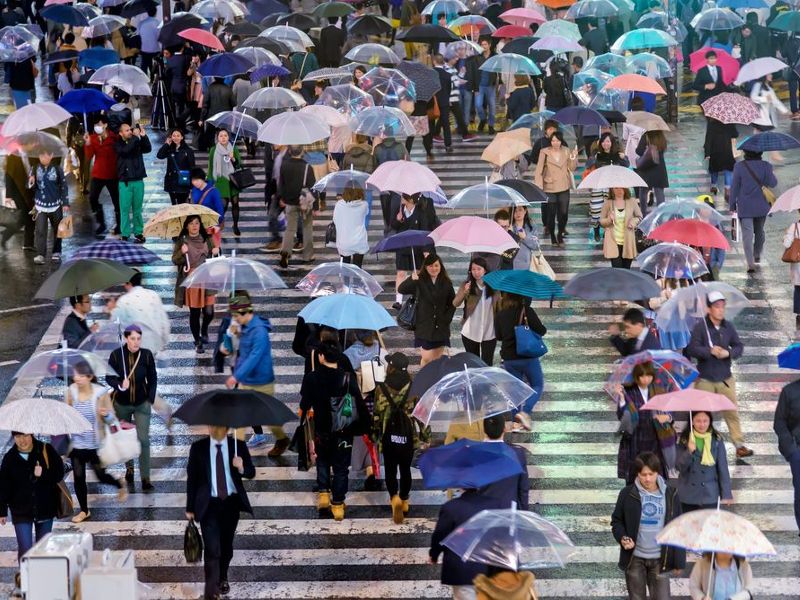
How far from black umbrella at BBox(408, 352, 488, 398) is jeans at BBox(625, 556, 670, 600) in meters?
2.61

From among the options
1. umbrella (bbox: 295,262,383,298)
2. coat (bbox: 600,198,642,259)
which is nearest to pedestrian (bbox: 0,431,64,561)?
umbrella (bbox: 295,262,383,298)

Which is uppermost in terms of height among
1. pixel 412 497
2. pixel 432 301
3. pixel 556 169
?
pixel 432 301

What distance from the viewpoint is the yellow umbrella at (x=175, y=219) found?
17719 mm

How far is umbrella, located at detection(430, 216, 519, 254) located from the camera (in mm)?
16328

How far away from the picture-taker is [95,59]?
2741 cm

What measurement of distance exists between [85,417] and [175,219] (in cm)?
502

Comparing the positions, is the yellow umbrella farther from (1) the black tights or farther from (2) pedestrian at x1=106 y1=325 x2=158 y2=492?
(2) pedestrian at x1=106 y1=325 x2=158 y2=492

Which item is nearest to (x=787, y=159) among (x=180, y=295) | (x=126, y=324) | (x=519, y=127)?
(x=519, y=127)

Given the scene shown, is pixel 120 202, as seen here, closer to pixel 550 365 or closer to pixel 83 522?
pixel 550 365

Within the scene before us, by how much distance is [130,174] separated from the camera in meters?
21.7

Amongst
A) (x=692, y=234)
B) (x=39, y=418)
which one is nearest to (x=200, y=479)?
(x=39, y=418)

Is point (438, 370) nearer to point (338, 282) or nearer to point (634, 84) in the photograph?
point (338, 282)

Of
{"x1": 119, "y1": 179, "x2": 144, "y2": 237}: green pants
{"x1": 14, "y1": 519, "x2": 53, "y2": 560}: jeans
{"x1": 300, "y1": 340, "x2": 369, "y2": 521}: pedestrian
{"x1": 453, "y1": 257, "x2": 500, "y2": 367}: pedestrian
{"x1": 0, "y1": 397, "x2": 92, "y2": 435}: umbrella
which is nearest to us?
{"x1": 0, "y1": 397, "x2": 92, "y2": 435}: umbrella

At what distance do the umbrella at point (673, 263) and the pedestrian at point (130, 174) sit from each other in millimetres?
8291
